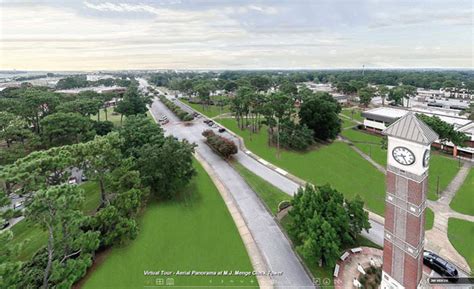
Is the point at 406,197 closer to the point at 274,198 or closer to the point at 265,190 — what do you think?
the point at 274,198

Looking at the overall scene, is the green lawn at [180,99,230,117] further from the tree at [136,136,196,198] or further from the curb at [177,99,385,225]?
the tree at [136,136,196,198]

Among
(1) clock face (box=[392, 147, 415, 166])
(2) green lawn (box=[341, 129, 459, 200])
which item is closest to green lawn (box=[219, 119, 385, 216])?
(2) green lawn (box=[341, 129, 459, 200])

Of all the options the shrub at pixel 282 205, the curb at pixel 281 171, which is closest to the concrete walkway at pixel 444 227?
the curb at pixel 281 171

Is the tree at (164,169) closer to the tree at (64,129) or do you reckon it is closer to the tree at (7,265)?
the tree at (7,265)

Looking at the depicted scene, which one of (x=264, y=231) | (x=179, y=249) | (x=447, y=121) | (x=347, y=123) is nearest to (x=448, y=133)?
(x=447, y=121)

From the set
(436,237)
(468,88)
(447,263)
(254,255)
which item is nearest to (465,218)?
(436,237)

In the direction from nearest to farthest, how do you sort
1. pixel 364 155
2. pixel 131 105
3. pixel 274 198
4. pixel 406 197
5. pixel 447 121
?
1. pixel 406 197
2. pixel 274 198
3. pixel 364 155
4. pixel 447 121
5. pixel 131 105

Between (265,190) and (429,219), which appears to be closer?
(429,219)
